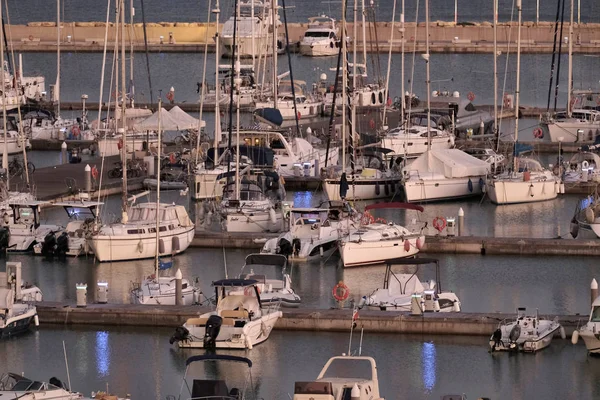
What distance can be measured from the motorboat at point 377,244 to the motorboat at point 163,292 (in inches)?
183

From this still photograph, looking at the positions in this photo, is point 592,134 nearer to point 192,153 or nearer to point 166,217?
point 192,153

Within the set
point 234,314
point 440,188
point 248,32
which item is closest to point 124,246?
point 234,314

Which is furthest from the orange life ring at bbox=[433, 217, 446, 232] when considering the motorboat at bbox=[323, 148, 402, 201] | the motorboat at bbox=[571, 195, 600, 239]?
the motorboat at bbox=[323, 148, 402, 201]

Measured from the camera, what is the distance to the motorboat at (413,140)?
53625 mm

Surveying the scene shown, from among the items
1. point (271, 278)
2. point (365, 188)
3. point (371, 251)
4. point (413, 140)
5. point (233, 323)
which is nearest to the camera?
point (233, 323)

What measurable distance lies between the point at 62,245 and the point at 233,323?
9632 mm

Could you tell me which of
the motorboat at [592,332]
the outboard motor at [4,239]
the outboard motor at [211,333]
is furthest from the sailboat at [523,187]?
the outboard motor at [211,333]

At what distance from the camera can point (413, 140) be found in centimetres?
5400

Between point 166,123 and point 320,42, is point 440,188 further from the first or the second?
point 320,42

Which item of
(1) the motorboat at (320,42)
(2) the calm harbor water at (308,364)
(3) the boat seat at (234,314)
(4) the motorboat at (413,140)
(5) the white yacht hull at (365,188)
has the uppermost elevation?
(1) the motorboat at (320,42)

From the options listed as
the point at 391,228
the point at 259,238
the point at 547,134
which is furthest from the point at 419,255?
the point at 547,134

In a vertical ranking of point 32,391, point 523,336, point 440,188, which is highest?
point 440,188

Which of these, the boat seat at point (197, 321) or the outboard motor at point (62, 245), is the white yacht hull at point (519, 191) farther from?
the boat seat at point (197, 321)

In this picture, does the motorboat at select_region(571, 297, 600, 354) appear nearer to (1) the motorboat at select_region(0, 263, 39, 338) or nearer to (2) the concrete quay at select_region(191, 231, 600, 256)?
(2) the concrete quay at select_region(191, 231, 600, 256)
